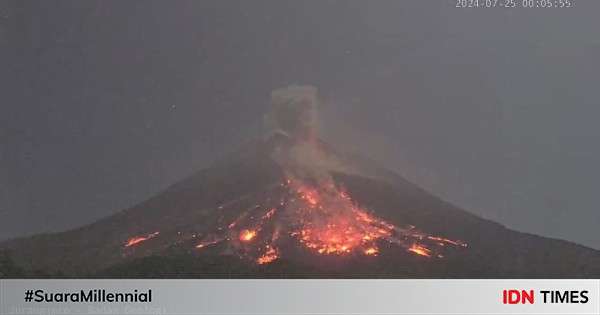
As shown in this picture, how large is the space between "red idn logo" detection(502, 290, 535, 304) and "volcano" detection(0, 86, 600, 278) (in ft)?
0.45

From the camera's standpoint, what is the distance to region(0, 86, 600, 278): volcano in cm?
403

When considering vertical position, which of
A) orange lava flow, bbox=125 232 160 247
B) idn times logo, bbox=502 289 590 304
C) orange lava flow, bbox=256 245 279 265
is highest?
orange lava flow, bbox=125 232 160 247

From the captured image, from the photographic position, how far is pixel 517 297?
388cm

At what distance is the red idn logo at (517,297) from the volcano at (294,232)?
0.45 ft

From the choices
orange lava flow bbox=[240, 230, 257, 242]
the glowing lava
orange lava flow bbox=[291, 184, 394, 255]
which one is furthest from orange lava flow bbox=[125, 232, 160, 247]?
orange lava flow bbox=[291, 184, 394, 255]

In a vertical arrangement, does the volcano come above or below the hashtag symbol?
above

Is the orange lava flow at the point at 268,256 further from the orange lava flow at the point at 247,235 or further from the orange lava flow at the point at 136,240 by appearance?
the orange lava flow at the point at 136,240

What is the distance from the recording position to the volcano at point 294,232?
4.03 meters

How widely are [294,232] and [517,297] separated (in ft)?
5.08

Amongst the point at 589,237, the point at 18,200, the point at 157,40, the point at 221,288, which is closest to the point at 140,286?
the point at 221,288

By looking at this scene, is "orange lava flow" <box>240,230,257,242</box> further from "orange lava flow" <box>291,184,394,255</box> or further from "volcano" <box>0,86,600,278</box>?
"orange lava flow" <box>291,184,394,255</box>

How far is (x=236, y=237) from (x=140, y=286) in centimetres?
73

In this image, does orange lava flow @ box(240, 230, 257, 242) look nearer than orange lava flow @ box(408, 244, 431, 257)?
No

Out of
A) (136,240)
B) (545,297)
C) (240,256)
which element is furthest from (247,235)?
(545,297)
